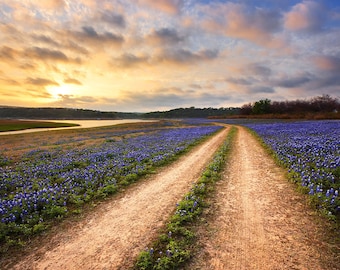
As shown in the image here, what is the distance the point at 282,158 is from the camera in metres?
10.9

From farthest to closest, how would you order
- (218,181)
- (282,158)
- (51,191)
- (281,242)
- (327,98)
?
(327,98), (282,158), (218,181), (51,191), (281,242)

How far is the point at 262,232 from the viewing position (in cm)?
496

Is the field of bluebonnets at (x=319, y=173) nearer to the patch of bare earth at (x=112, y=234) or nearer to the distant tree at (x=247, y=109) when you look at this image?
the patch of bare earth at (x=112, y=234)

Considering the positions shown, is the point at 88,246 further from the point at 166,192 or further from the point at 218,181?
the point at 218,181

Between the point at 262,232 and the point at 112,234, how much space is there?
3995mm

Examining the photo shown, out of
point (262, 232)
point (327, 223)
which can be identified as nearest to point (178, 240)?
point (262, 232)

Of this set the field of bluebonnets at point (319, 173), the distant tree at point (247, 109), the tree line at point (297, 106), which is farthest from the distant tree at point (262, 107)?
the field of bluebonnets at point (319, 173)

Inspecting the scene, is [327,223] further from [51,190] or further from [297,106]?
[297,106]

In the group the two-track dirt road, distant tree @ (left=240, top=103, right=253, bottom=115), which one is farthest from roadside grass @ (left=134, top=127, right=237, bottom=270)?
distant tree @ (left=240, top=103, right=253, bottom=115)

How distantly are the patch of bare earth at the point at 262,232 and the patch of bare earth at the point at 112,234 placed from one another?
4.90 ft

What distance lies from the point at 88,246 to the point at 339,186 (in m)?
8.22

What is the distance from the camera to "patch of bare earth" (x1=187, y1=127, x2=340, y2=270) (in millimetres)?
3982

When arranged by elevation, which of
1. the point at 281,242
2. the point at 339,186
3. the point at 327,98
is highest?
the point at 327,98

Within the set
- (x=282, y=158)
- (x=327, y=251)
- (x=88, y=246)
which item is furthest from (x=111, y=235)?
(x=282, y=158)
